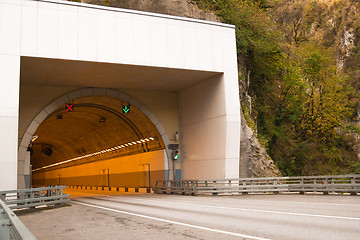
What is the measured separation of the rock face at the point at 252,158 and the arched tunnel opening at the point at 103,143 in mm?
6081

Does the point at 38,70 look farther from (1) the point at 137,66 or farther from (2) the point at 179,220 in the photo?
(2) the point at 179,220

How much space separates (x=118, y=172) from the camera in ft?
130

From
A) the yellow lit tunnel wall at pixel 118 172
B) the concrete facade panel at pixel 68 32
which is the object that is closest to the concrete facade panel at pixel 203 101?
the yellow lit tunnel wall at pixel 118 172

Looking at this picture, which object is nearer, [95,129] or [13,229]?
[13,229]

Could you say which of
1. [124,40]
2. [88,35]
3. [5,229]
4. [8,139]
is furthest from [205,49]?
[5,229]

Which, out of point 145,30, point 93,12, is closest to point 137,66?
point 145,30

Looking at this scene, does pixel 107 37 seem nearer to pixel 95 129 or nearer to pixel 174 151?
pixel 174 151

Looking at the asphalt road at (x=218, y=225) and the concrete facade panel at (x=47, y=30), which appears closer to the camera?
the asphalt road at (x=218, y=225)

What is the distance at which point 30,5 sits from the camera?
2025cm

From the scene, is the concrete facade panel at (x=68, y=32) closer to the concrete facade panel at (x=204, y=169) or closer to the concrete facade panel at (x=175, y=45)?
the concrete facade panel at (x=175, y=45)

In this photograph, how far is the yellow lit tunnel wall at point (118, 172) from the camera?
3172cm

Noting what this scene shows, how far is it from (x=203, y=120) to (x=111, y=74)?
668 centimetres

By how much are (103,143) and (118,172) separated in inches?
152

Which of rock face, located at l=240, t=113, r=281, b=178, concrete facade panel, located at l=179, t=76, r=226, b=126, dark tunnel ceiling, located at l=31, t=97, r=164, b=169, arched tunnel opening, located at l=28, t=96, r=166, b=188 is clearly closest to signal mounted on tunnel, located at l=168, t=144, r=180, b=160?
arched tunnel opening, located at l=28, t=96, r=166, b=188
